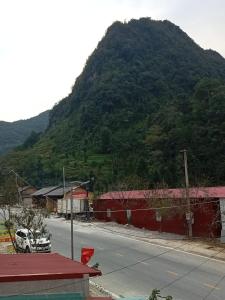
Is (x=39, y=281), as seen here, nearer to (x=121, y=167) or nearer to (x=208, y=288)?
(x=208, y=288)

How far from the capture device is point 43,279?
47.1ft

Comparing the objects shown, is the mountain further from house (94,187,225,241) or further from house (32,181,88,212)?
house (94,187,225,241)

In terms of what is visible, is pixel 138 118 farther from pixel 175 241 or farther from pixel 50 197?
pixel 175 241

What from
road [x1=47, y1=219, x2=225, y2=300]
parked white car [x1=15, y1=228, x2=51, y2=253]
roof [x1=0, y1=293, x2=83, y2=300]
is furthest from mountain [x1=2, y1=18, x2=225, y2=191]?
roof [x1=0, y1=293, x2=83, y2=300]

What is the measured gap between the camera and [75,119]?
158875mm

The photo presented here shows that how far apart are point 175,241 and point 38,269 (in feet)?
95.6

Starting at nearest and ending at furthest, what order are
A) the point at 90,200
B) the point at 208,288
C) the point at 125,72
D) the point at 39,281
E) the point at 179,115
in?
the point at 39,281 → the point at 208,288 → the point at 90,200 → the point at 179,115 → the point at 125,72

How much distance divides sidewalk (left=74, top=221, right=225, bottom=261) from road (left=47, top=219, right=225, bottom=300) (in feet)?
3.34

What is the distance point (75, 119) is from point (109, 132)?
3403 cm

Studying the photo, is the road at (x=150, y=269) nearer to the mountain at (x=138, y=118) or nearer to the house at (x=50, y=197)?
the mountain at (x=138, y=118)

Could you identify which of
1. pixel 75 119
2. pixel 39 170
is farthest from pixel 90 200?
pixel 75 119

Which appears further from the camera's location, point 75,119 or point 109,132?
point 75,119

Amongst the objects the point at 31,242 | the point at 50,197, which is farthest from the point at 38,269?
the point at 50,197

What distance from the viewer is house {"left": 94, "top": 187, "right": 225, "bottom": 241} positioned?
1735 inches
